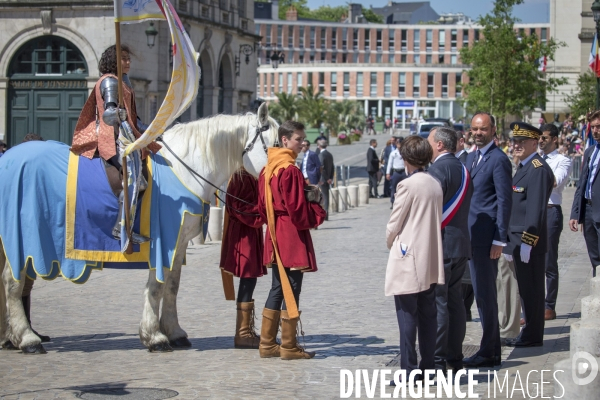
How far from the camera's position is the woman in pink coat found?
7191 mm

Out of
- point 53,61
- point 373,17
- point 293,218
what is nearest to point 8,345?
point 293,218

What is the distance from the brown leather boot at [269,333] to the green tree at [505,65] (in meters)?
36.1

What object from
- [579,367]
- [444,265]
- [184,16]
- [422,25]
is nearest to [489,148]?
[444,265]

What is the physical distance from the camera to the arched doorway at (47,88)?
30.4 metres

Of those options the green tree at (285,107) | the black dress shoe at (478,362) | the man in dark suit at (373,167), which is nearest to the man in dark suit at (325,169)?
the man in dark suit at (373,167)

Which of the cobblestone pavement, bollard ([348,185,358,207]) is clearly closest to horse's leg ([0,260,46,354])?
the cobblestone pavement

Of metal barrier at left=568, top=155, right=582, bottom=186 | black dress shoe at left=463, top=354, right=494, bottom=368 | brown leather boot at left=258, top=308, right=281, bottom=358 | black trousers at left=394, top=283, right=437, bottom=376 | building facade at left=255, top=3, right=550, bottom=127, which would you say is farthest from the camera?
building facade at left=255, top=3, right=550, bottom=127

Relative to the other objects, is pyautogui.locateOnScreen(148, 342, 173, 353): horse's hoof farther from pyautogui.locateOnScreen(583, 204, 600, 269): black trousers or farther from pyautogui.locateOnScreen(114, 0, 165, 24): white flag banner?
pyautogui.locateOnScreen(583, 204, 600, 269): black trousers

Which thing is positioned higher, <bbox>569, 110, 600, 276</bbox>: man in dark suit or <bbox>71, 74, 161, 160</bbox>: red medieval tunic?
<bbox>71, 74, 161, 160</bbox>: red medieval tunic

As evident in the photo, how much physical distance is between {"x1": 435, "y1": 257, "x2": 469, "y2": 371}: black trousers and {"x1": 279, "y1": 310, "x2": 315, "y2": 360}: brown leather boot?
132cm

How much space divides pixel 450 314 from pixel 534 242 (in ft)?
4.76

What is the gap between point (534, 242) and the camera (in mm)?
8891

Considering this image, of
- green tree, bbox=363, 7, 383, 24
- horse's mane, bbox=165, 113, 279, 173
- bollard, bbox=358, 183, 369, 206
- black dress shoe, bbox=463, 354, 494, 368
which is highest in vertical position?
green tree, bbox=363, 7, 383, 24

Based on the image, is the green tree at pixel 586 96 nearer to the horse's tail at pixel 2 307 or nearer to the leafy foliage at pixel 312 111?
the leafy foliage at pixel 312 111
